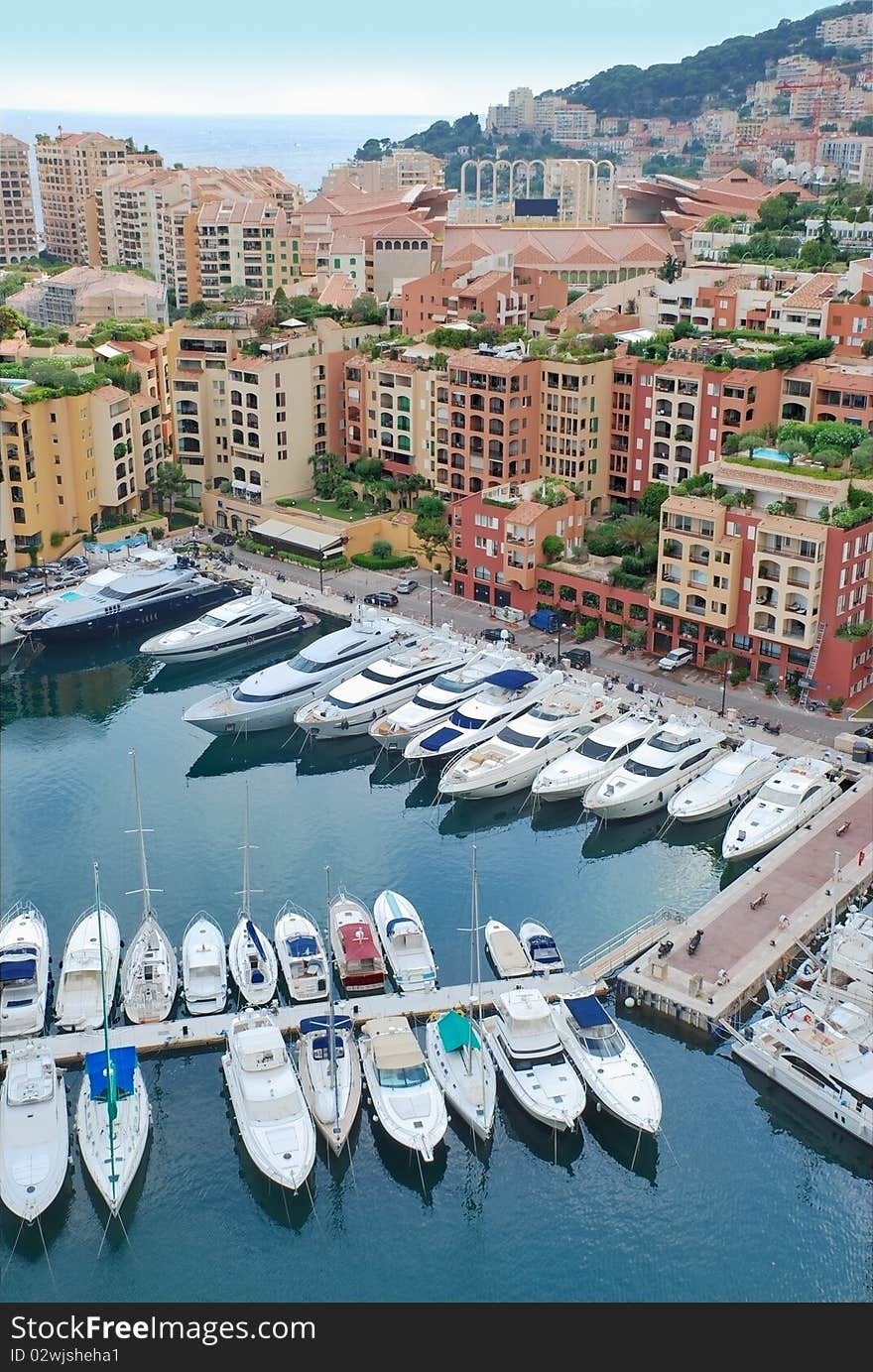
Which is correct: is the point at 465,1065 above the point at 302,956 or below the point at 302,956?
below

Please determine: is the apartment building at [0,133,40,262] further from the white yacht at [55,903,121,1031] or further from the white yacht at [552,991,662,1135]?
the white yacht at [552,991,662,1135]

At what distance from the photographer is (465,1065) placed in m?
32.1

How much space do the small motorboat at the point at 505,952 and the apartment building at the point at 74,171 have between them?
4523 inches

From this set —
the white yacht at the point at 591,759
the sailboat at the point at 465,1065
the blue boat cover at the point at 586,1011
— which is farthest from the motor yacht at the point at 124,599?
the blue boat cover at the point at 586,1011

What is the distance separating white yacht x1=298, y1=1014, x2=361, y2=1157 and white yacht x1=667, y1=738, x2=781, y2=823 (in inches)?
601

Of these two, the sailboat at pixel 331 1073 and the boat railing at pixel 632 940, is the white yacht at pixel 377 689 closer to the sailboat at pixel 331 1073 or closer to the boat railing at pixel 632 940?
the boat railing at pixel 632 940

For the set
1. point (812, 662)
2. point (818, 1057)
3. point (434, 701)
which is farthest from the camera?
point (434, 701)

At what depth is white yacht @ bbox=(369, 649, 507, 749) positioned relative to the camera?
1961 inches

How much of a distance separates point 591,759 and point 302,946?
14404mm

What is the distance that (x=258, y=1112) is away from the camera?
3072 centimetres

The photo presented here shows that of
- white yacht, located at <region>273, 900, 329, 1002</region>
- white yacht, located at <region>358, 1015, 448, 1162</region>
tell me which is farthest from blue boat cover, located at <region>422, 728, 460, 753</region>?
white yacht, located at <region>358, 1015, 448, 1162</region>

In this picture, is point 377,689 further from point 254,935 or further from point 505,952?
point 505,952

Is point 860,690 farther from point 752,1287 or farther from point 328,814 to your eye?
point 752,1287

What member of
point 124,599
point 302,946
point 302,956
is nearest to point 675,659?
point 302,946
